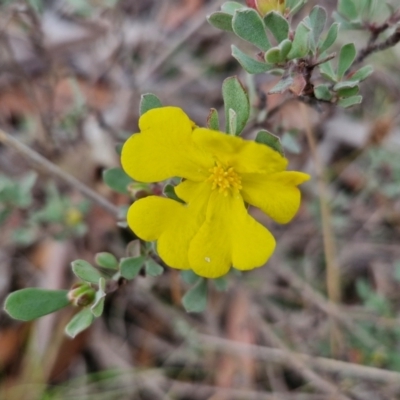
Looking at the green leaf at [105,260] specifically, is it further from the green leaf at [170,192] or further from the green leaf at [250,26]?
the green leaf at [250,26]

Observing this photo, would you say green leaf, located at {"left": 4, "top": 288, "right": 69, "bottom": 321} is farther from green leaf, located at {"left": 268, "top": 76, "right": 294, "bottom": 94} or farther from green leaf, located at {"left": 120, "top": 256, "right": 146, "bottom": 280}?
green leaf, located at {"left": 268, "top": 76, "right": 294, "bottom": 94}

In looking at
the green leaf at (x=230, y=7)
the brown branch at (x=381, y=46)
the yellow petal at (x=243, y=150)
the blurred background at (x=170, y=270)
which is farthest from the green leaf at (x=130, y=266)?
the blurred background at (x=170, y=270)

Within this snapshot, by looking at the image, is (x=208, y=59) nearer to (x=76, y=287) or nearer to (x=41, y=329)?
(x=41, y=329)

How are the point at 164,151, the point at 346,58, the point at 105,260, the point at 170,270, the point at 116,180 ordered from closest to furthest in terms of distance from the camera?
1. the point at 164,151
2. the point at 346,58
3. the point at 105,260
4. the point at 116,180
5. the point at 170,270

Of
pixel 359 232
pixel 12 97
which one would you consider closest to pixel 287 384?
pixel 359 232

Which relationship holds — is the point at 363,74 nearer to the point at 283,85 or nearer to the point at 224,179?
the point at 283,85

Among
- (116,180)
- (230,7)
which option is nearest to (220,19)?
(230,7)

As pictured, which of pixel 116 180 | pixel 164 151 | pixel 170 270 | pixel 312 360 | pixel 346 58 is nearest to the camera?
pixel 164 151
